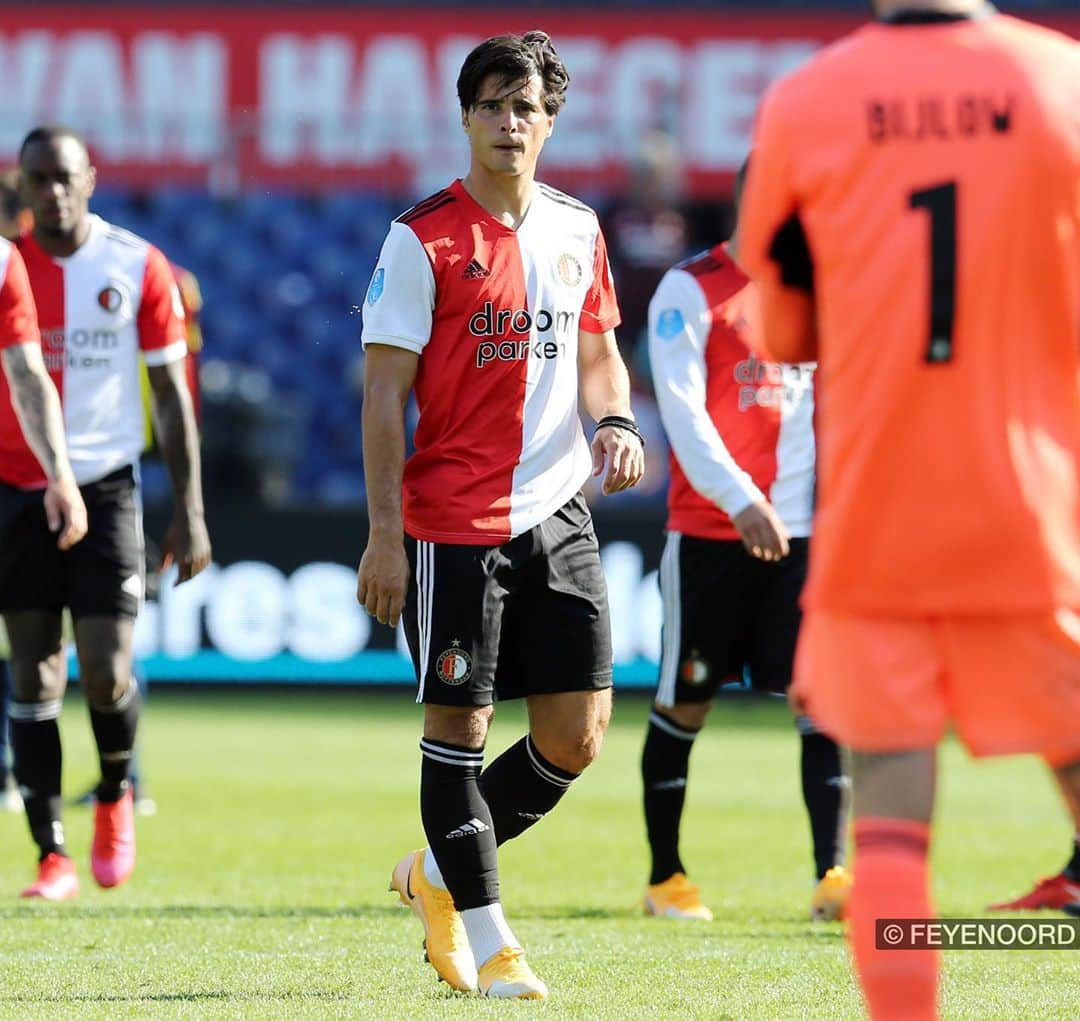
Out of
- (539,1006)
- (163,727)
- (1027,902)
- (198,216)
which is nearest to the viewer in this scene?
(539,1006)

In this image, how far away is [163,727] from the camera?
13133mm

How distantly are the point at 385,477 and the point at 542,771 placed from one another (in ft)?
3.19

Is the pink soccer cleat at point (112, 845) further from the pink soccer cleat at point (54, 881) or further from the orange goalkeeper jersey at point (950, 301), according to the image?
the orange goalkeeper jersey at point (950, 301)

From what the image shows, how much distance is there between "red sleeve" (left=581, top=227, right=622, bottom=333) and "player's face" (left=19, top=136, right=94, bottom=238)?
242 cm

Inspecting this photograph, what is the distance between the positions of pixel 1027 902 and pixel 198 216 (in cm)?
1322

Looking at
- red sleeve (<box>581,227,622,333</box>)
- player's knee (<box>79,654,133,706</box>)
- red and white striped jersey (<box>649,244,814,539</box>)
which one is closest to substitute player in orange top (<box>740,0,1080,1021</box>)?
red sleeve (<box>581,227,622,333</box>)

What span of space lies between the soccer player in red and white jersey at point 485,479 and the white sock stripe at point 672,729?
4.93ft

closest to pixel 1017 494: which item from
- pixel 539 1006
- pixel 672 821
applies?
pixel 539 1006

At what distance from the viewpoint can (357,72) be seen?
17.5 m

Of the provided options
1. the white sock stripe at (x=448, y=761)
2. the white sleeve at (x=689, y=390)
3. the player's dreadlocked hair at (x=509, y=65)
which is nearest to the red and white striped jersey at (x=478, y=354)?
the player's dreadlocked hair at (x=509, y=65)

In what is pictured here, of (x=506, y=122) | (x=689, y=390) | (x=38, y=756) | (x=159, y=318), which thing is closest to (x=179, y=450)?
(x=159, y=318)

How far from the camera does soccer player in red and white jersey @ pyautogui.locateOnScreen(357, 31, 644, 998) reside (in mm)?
4863

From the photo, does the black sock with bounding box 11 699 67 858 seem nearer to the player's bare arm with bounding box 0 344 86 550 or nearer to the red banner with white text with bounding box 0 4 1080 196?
the player's bare arm with bounding box 0 344 86 550

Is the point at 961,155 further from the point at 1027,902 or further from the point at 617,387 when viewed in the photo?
the point at 1027,902
